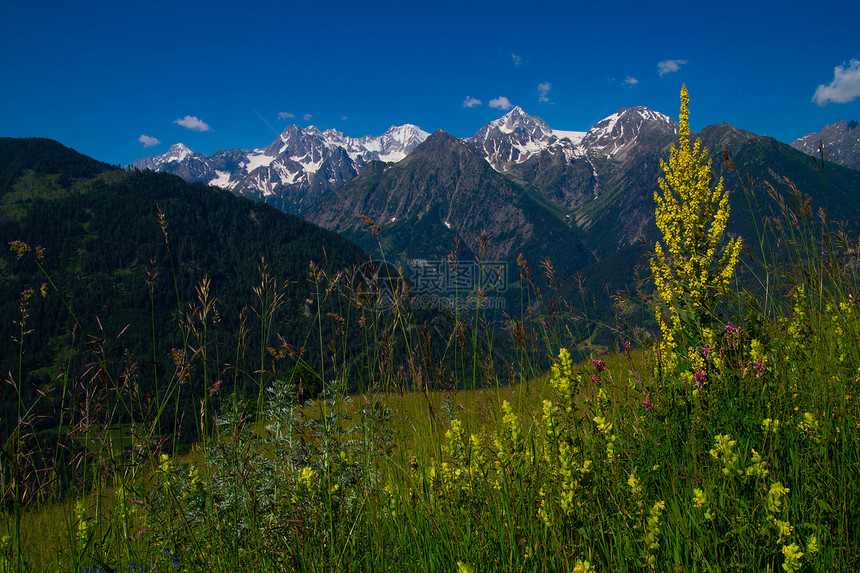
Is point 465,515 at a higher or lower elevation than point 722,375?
lower

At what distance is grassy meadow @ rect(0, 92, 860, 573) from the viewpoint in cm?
172

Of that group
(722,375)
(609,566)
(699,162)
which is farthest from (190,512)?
(699,162)

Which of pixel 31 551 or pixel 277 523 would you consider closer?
Result: pixel 277 523

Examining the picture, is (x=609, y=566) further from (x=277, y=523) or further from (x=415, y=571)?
(x=277, y=523)

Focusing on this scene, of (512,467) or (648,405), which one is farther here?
(648,405)

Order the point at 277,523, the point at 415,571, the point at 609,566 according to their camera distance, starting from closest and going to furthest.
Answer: the point at 609,566 → the point at 415,571 → the point at 277,523

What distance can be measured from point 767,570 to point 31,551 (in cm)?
475

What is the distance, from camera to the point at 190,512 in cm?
267

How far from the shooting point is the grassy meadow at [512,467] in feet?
5.64

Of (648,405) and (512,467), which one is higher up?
(648,405)

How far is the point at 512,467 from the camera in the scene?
2.13 metres

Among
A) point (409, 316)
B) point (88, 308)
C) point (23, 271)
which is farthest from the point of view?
point (23, 271)

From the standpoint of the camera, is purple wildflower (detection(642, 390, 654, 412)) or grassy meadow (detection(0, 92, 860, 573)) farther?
purple wildflower (detection(642, 390, 654, 412))

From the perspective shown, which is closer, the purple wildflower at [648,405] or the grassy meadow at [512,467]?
the grassy meadow at [512,467]
